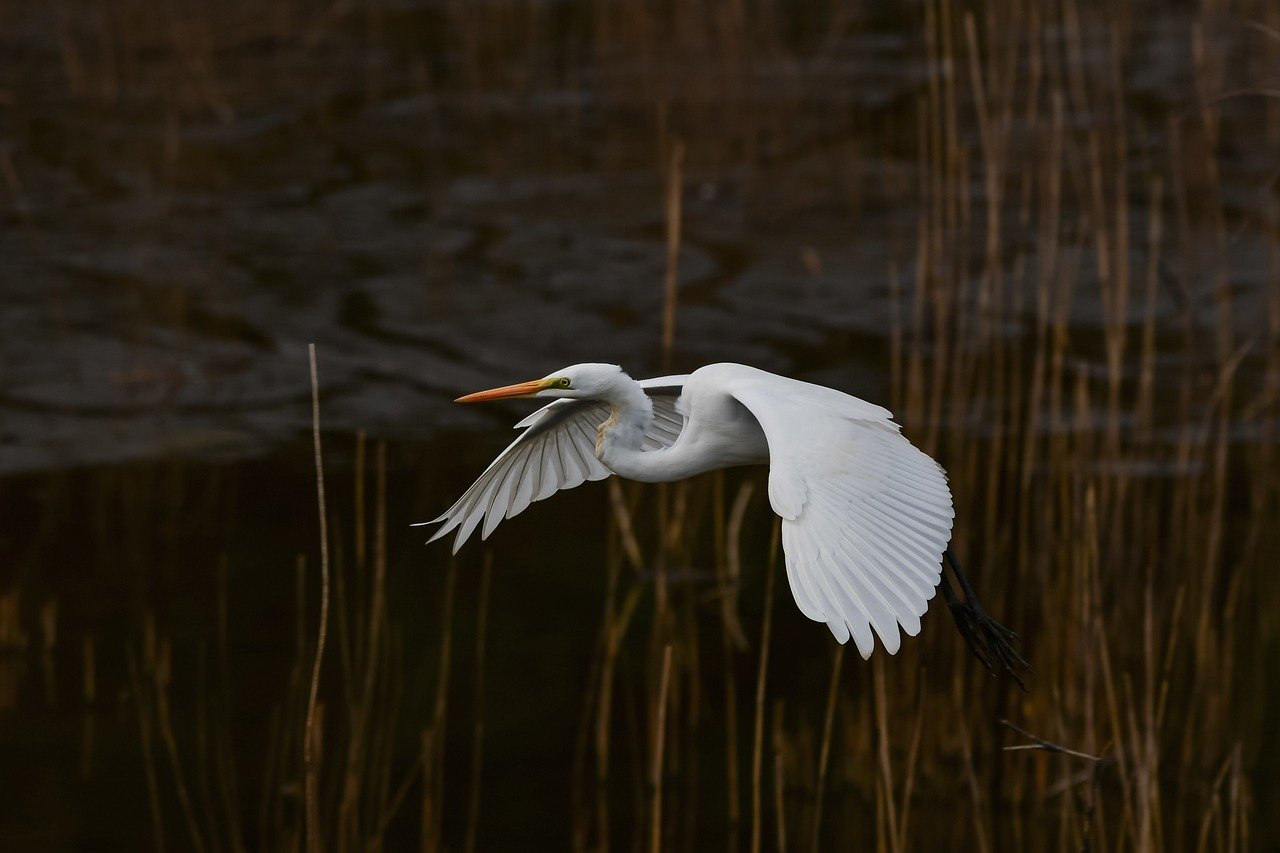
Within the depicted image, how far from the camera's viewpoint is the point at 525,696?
4305 millimetres

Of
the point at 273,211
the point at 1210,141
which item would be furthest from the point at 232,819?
the point at 273,211

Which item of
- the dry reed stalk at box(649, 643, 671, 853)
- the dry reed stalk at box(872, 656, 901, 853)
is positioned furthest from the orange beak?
the dry reed stalk at box(872, 656, 901, 853)

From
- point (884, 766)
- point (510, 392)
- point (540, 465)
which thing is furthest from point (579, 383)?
point (884, 766)

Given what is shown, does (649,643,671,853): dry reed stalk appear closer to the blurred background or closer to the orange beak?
the blurred background

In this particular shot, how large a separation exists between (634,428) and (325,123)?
5.77 m

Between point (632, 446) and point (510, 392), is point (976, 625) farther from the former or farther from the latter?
point (510, 392)

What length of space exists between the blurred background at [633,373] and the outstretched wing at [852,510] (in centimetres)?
33

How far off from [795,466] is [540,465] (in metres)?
0.87

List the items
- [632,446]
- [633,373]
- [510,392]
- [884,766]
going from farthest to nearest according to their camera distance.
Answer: [633,373] < [632,446] < [510,392] < [884,766]

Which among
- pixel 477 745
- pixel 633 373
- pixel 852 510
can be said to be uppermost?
pixel 633 373

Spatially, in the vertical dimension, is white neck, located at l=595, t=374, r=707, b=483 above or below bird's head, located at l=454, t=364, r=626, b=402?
below

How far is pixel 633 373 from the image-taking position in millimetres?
6062

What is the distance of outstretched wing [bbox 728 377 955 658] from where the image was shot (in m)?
2.17

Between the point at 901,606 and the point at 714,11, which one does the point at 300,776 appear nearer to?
the point at 901,606
